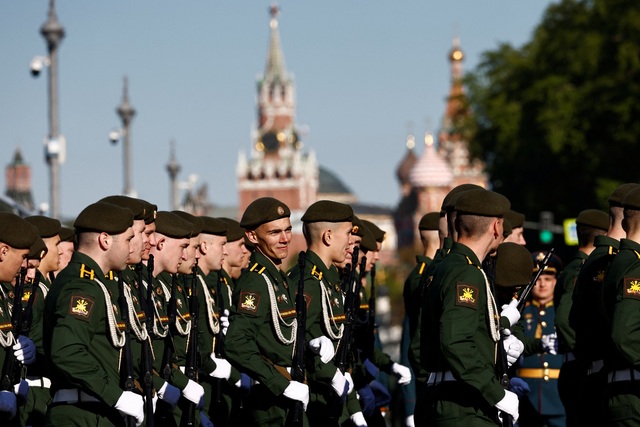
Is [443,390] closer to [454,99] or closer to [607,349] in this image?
[607,349]

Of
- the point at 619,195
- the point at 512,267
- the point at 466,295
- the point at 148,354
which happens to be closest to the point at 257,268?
the point at 148,354

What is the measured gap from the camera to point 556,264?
45.2 ft

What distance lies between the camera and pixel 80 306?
8.70 meters

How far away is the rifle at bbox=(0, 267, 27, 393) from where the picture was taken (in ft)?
33.8

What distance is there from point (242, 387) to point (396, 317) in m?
124

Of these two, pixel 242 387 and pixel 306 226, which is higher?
pixel 306 226

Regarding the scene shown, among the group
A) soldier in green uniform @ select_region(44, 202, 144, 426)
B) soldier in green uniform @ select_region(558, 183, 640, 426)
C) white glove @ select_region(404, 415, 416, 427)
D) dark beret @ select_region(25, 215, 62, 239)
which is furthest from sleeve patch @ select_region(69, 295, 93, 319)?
white glove @ select_region(404, 415, 416, 427)

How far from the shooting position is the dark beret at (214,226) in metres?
13.2

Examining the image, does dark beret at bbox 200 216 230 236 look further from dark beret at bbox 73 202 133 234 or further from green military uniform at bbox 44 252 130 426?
green military uniform at bbox 44 252 130 426

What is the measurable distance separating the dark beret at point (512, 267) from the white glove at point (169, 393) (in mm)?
2231

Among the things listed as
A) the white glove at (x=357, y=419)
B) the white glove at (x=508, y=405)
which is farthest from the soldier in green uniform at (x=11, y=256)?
the white glove at (x=508, y=405)

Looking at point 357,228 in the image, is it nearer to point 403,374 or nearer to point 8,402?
point 403,374

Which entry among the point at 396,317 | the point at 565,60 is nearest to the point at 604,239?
the point at 565,60

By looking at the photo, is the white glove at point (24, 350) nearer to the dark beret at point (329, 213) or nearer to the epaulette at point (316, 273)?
the epaulette at point (316, 273)
